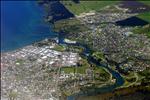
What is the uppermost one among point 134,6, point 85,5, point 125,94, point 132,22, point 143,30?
point 143,30

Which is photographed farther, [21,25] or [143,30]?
[21,25]

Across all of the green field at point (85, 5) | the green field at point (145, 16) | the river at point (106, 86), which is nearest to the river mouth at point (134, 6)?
the green field at point (145, 16)

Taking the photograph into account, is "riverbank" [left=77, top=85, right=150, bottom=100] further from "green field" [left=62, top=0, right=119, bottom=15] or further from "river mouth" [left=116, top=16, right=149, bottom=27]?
"green field" [left=62, top=0, right=119, bottom=15]

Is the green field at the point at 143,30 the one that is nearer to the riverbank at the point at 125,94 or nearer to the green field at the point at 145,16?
the green field at the point at 145,16

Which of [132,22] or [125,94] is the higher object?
[132,22]

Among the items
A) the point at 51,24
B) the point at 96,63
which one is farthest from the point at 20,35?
the point at 96,63

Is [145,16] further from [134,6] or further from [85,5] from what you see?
[85,5]

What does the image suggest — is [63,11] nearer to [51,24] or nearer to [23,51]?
[51,24]

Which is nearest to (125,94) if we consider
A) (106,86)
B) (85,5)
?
(106,86)
